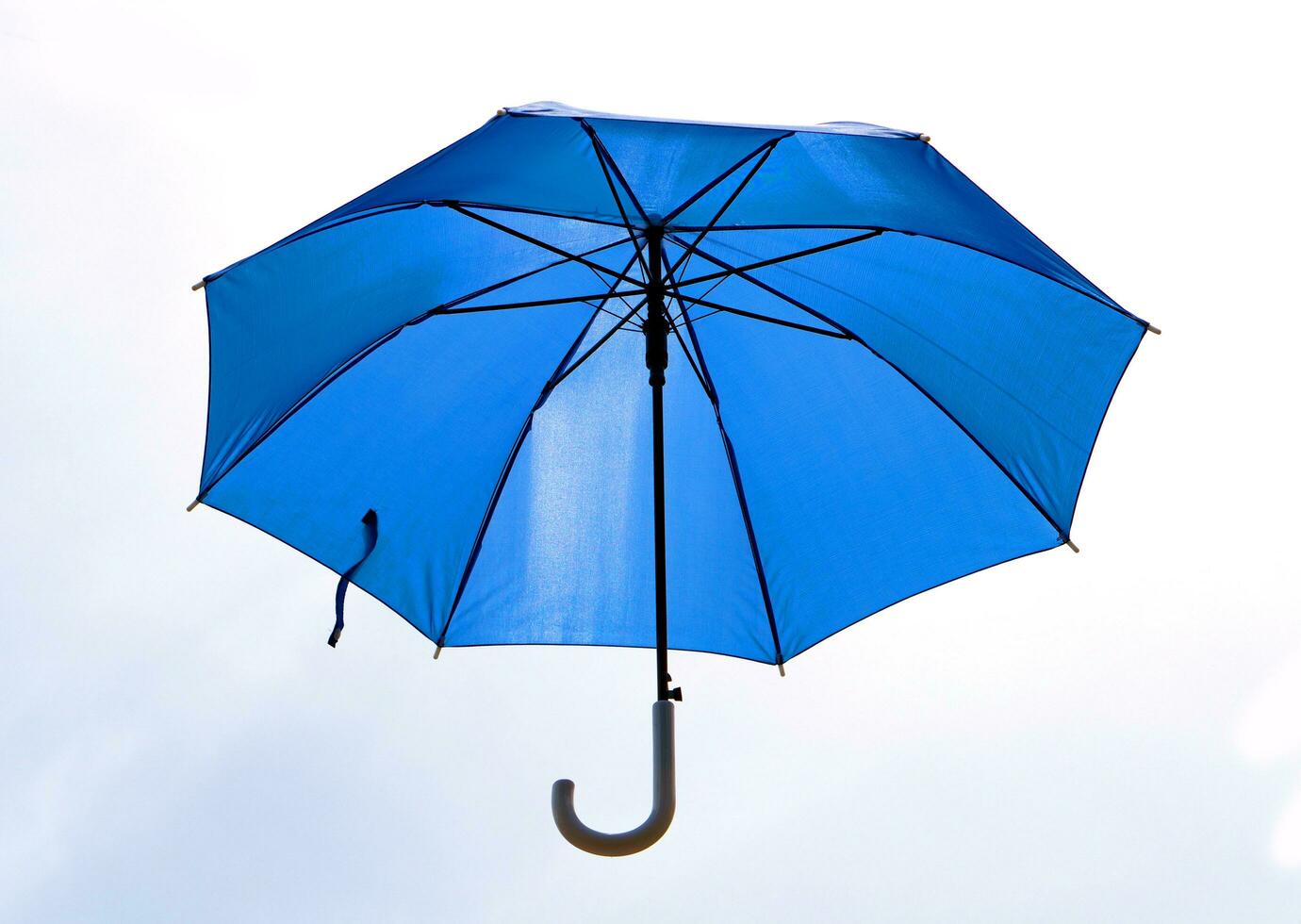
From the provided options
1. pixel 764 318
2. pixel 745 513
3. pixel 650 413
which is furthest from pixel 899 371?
pixel 650 413

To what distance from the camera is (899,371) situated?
383 centimetres

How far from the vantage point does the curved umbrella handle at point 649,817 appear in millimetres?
3260

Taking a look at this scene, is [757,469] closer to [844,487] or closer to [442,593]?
[844,487]

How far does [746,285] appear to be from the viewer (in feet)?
12.8

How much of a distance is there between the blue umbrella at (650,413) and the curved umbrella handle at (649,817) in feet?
1.19

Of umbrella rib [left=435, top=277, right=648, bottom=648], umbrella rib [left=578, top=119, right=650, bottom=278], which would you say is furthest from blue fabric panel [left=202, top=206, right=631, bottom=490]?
umbrella rib [left=578, top=119, right=650, bottom=278]

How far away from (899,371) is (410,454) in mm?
1131

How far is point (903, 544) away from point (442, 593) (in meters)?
1.07

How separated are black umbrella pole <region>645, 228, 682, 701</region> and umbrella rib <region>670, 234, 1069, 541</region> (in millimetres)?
245

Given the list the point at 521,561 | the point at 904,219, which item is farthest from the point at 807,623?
the point at 904,219

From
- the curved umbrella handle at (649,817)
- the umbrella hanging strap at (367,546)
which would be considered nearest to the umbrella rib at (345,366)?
the umbrella hanging strap at (367,546)

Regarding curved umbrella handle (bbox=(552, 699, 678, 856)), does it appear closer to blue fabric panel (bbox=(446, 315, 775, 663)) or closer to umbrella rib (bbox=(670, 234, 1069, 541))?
blue fabric panel (bbox=(446, 315, 775, 663))

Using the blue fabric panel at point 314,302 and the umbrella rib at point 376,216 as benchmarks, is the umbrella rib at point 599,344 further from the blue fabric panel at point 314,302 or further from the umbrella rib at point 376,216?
the umbrella rib at point 376,216

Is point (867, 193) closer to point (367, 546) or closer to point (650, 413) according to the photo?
point (650, 413)
